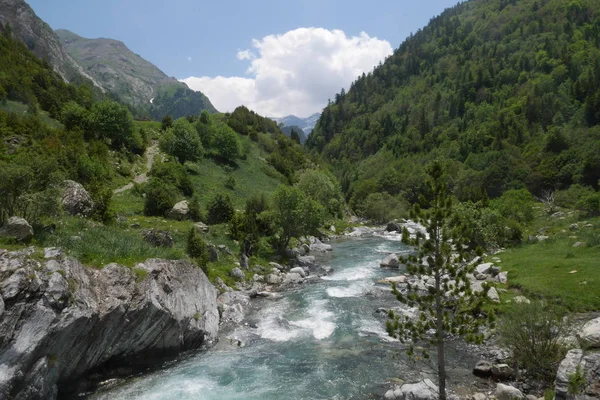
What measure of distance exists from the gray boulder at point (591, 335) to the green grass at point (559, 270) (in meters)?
6.79

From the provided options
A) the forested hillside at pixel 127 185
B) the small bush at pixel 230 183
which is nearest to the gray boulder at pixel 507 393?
the forested hillside at pixel 127 185

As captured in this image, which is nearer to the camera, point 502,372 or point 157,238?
point 502,372

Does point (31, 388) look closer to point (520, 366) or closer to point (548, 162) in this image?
point (520, 366)

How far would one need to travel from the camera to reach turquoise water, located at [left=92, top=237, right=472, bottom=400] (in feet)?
54.4

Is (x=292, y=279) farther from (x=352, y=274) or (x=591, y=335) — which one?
(x=591, y=335)

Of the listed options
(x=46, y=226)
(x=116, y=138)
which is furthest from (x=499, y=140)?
(x=46, y=226)

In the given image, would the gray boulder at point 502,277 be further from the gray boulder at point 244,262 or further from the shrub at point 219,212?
the shrub at point 219,212

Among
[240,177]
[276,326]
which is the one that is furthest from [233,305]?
[240,177]

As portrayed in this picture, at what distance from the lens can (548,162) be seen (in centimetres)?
9744

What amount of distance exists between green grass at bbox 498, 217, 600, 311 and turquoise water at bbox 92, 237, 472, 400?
30.6ft

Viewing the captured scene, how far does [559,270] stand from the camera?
28.8 meters

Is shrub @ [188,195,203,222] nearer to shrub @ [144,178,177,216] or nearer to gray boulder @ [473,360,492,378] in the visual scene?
shrub @ [144,178,177,216]

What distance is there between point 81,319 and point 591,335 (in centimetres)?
2137

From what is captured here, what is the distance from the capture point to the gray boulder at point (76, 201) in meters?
31.2
